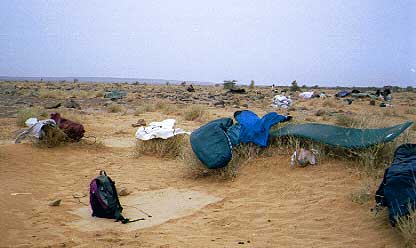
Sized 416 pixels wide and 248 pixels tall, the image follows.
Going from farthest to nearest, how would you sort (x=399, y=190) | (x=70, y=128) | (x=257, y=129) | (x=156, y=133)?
(x=70, y=128)
(x=156, y=133)
(x=257, y=129)
(x=399, y=190)

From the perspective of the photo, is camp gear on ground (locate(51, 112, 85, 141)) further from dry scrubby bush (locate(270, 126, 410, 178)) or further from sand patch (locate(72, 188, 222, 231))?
dry scrubby bush (locate(270, 126, 410, 178))

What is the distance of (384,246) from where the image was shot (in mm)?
3377

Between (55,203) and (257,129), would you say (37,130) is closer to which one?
(55,203)

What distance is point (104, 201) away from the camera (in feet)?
15.7

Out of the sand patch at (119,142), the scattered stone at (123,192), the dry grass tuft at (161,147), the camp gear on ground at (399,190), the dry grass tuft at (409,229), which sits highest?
the camp gear on ground at (399,190)

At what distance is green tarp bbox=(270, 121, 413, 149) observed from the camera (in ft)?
18.3

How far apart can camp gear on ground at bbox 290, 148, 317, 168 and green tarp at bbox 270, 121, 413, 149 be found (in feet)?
0.91

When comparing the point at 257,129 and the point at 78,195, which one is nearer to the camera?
the point at 78,195

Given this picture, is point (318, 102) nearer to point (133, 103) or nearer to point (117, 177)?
point (133, 103)

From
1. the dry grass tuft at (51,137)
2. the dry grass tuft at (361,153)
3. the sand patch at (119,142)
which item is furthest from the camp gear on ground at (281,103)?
the dry grass tuft at (51,137)

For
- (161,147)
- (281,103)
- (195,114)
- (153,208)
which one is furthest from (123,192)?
(281,103)

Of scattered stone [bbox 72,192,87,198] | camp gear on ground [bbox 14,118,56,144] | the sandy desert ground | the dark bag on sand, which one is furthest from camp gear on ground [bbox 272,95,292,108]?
the dark bag on sand

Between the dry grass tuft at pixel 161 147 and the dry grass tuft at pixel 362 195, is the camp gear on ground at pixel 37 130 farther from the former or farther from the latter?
the dry grass tuft at pixel 362 195

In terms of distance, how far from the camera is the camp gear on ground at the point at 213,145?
20.2 feet
